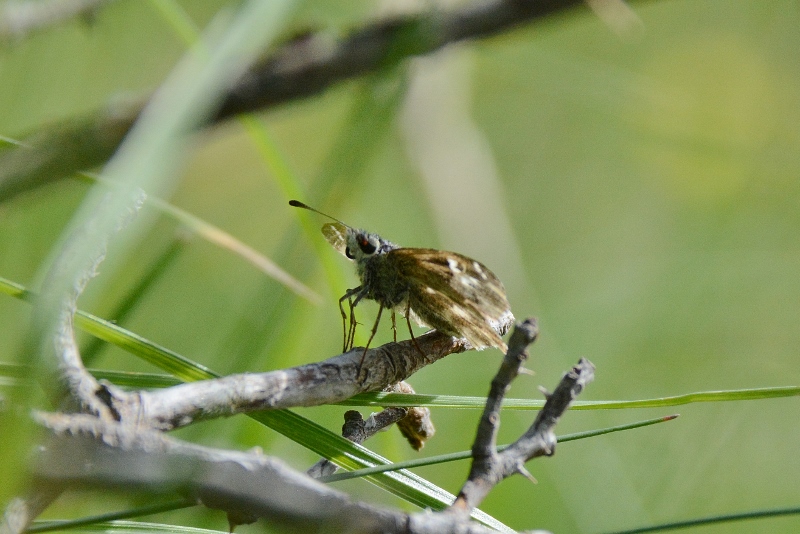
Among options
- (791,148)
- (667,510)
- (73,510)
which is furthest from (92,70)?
(791,148)

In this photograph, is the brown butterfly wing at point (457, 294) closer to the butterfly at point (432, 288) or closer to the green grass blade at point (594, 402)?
the butterfly at point (432, 288)

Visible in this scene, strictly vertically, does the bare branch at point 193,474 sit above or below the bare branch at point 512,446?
below

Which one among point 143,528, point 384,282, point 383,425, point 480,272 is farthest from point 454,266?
point 143,528

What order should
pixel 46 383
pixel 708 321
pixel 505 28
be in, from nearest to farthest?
pixel 46 383 → pixel 505 28 → pixel 708 321

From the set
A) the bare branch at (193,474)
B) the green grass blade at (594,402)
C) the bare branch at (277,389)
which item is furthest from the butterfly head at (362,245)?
the bare branch at (193,474)

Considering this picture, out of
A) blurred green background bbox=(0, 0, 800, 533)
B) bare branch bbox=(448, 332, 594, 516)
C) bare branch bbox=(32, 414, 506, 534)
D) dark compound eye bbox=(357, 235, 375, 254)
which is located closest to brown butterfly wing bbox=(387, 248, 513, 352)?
dark compound eye bbox=(357, 235, 375, 254)

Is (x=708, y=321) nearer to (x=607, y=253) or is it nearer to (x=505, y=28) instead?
(x=607, y=253)

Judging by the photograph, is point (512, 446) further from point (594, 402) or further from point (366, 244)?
point (366, 244)
